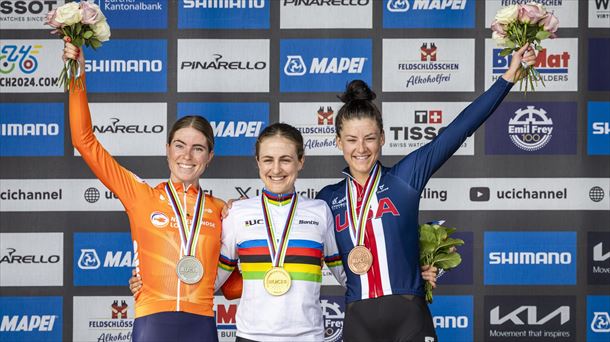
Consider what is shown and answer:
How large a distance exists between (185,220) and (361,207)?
0.64 metres

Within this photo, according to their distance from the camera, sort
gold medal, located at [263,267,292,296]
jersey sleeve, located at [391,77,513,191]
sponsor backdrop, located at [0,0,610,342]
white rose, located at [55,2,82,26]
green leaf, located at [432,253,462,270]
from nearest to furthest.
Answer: gold medal, located at [263,267,292,296] < white rose, located at [55,2,82,26] < jersey sleeve, located at [391,77,513,191] < green leaf, located at [432,253,462,270] < sponsor backdrop, located at [0,0,610,342]

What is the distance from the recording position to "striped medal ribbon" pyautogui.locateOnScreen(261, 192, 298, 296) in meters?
2.33

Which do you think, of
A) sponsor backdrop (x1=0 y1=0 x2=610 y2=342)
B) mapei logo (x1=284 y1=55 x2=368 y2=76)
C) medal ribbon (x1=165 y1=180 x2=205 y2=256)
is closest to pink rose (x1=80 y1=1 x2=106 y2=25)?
medal ribbon (x1=165 y1=180 x2=205 y2=256)

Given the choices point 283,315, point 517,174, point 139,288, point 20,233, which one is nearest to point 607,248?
point 517,174

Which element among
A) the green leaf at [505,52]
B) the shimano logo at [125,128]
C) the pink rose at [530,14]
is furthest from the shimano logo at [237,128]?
the pink rose at [530,14]

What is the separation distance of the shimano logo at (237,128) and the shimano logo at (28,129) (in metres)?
0.95

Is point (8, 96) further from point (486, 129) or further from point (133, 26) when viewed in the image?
point (486, 129)

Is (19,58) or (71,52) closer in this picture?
(71,52)

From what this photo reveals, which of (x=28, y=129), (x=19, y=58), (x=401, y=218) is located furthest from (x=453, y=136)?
(x=19, y=58)

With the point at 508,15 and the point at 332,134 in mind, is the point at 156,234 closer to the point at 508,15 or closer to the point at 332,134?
the point at 508,15

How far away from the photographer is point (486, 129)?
13.5 feet

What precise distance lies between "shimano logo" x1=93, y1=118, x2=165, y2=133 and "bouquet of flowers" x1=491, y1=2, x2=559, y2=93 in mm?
2219

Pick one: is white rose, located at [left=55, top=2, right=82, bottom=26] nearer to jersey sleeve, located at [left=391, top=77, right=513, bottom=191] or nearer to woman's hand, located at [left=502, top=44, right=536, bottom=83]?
jersey sleeve, located at [left=391, top=77, right=513, bottom=191]

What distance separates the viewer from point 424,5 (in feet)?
13.6
